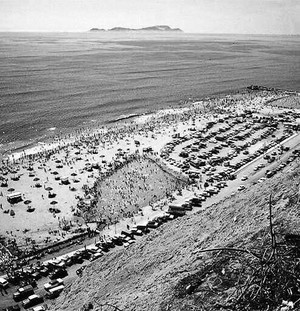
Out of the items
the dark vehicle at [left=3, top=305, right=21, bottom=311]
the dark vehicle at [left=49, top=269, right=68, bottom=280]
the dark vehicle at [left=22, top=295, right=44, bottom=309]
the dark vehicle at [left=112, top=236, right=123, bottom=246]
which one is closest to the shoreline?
the dark vehicle at [left=112, top=236, right=123, bottom=246]

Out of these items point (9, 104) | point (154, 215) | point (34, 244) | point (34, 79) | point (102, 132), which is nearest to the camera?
point (34, 244)

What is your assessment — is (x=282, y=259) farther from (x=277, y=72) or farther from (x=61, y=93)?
(x=277, y=72)

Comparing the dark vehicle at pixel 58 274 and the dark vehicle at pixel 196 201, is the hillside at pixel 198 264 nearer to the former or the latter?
the dark vehicle at pixel 58 274

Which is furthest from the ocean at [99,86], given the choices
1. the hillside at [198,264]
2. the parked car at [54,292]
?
the hillside at [198,264]

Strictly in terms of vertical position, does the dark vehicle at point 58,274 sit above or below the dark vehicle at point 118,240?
below

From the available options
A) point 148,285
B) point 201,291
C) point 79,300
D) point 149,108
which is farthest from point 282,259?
point 149,108

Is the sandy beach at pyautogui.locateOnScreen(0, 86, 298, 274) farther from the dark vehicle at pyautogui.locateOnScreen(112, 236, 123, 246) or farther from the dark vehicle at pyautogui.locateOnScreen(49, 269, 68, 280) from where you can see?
the dark vehicle at pyautogui.locateOnScreen(49, 269, 68, 280)

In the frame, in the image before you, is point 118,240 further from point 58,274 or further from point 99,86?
point 99,86
